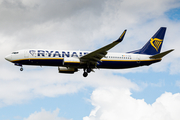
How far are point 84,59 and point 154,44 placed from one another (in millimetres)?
17475

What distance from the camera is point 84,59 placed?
5041 centimetres

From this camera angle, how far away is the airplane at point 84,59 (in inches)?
1934

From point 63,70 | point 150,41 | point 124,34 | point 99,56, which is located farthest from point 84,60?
point 150,41

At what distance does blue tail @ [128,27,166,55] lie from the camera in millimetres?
58031

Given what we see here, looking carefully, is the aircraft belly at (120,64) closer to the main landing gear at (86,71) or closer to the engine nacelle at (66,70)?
the main landing gear at (86,71)

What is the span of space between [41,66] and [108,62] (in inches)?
490

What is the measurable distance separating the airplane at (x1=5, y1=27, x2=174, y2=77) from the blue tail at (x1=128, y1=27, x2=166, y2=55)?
1.49 ft

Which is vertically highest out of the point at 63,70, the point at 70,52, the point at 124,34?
the point at 124,34

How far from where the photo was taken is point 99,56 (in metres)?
49.6

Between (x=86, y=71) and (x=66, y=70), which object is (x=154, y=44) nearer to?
(x=86, y=71)

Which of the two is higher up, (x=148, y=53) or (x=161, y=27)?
(x=161, y=27)

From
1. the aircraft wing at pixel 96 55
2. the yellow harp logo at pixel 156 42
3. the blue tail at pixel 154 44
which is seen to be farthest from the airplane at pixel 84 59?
the yellow harp logo at pixel 156 42

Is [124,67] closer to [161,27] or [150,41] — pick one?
[150,41]

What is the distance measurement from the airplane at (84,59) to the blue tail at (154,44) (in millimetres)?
454
